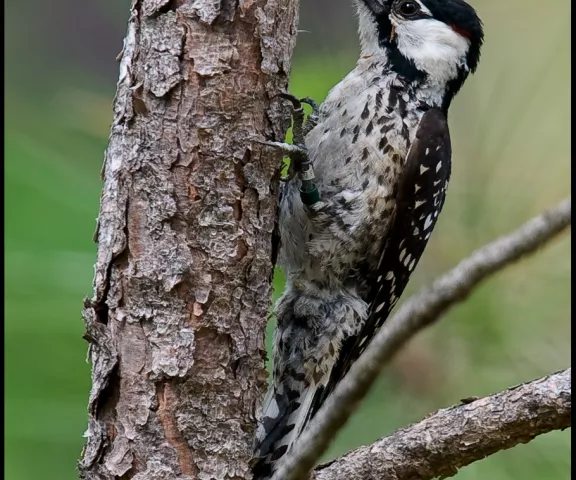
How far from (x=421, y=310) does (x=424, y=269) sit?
1.15m

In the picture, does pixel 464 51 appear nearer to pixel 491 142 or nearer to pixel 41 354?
pixel 491 142

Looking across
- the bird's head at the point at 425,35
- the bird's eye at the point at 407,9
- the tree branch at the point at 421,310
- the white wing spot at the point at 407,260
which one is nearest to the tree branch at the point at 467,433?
the tree branch at the point at 421,310

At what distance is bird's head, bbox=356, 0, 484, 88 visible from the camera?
211cm

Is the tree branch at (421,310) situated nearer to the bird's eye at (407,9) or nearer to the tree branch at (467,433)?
the tree branch at (467,433)

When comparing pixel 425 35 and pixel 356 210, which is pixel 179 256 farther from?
pixel 425 35

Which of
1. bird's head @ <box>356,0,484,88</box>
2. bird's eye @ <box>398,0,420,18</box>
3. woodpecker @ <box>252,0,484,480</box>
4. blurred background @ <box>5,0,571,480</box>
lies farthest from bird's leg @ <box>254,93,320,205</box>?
bird's eye @ <box>398,0,420,18</box>

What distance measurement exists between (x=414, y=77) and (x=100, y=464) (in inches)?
47.7

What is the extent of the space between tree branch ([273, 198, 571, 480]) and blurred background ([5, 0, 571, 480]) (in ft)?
2.47

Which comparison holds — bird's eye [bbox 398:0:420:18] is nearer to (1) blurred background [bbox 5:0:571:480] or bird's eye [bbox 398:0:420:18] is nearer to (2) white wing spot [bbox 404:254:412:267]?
(1) blurred background [bbox 5:0:571:480]

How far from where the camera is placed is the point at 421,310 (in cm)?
88

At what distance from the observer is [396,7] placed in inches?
85.6

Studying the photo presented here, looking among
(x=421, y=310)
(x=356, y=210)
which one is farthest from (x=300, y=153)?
(x=421, y=310)

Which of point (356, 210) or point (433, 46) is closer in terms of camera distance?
point (356, 210)

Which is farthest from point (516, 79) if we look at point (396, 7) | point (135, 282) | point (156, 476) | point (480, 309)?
point (156, 476)
